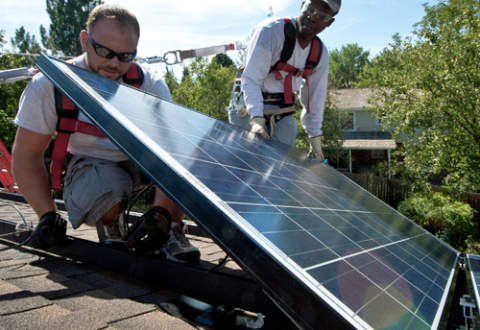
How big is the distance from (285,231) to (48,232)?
1.58 m

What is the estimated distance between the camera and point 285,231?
47.1 inches

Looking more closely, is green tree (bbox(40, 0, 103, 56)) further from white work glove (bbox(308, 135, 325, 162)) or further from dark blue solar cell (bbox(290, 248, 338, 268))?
dark blue solar cell (bbox(290, 248, 338, 268))

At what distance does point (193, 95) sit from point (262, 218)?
16825 millimetres

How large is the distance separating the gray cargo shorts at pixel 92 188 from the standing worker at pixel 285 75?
1.21m

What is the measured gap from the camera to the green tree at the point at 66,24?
3469 cm

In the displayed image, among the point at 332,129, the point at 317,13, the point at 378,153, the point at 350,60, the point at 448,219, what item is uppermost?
the point at 350,60

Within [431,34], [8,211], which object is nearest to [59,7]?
[431,34]

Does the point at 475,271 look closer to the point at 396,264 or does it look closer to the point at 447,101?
the point at 396,264

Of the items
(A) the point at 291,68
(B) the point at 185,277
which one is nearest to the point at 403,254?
(B) the point at 185,277

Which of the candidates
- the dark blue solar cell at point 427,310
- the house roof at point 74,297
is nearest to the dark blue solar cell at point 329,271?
the dark blue solar cell at point 427,310

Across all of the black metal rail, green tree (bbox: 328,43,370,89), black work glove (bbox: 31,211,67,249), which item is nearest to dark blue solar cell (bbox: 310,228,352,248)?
the black metal rail

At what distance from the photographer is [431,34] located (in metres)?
11.8

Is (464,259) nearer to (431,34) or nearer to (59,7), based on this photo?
(431,34)

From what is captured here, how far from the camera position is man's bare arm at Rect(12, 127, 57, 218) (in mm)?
2436
